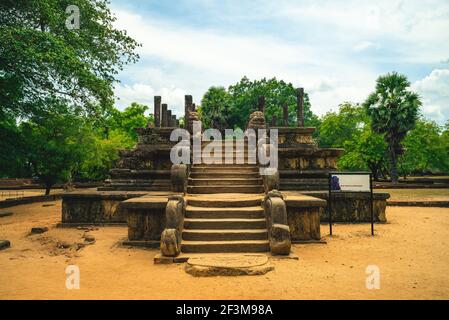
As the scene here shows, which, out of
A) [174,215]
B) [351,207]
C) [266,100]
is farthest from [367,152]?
[174,215]

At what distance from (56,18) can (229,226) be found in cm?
943

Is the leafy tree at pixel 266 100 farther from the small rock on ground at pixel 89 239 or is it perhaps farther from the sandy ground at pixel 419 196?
the small rock on ground at pixel 89 239

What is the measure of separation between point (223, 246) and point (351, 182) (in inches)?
161

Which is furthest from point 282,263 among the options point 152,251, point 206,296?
point 152,251

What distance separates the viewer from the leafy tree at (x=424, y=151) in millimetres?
33000

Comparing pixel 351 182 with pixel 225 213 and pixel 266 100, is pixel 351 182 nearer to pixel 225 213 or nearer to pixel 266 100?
pixel 225 213

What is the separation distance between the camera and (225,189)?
958 cm

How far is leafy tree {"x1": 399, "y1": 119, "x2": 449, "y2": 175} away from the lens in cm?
3300

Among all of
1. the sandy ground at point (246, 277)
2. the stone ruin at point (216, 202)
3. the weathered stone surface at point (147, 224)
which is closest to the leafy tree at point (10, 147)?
the stone ruin at point (216, 202)

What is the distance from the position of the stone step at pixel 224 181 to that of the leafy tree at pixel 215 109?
1277 inches

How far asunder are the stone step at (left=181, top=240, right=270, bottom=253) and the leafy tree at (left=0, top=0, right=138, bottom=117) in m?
7.22

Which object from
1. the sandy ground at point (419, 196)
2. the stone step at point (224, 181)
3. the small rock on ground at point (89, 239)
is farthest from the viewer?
the sandy ground at point (419, 196)

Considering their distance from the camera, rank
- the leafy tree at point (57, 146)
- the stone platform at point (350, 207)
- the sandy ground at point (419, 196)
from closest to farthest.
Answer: the stone platform at point (350, 207)
the sandy ground at point (419, 196)
the leafy tree at point (57, 146)

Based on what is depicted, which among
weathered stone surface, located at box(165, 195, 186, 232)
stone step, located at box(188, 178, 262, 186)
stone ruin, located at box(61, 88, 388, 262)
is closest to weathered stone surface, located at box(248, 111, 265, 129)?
stone ruin, located at box(61, 88, 388, 262)
